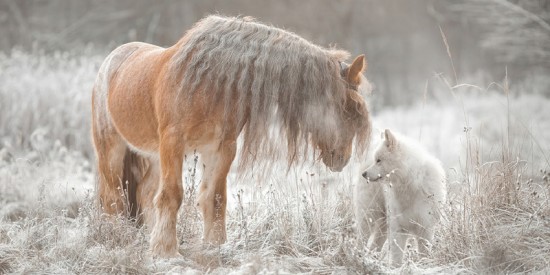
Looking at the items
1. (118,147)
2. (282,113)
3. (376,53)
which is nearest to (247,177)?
(282,113)

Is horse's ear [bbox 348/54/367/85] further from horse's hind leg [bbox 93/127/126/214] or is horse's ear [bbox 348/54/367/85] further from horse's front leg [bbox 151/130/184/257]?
horse's hind leg [bbox 93/127/126/214]

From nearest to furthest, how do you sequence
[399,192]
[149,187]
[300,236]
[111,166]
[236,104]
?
[236,104] < [300,236] < [111,166] < [149,187] < [399,192]

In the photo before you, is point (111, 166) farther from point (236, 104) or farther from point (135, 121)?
point (236, 104)

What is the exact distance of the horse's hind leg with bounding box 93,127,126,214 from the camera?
5.49 m

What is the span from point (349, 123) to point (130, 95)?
1.62m

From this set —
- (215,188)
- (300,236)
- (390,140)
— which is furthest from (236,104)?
(390,140)

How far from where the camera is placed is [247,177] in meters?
5.02

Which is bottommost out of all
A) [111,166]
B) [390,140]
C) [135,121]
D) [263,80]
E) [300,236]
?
[300,236]

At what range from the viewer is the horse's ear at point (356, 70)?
454 cm

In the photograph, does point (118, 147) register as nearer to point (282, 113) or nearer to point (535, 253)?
point (282, 113)

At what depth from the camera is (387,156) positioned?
227 inches

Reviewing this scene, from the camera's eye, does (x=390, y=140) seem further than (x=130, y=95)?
Yes

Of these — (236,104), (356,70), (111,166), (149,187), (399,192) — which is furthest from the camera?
(399,192)

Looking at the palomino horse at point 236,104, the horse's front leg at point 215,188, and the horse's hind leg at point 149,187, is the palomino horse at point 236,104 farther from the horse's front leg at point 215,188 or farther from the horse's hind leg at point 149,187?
the horse's hind leg at point 149,187
